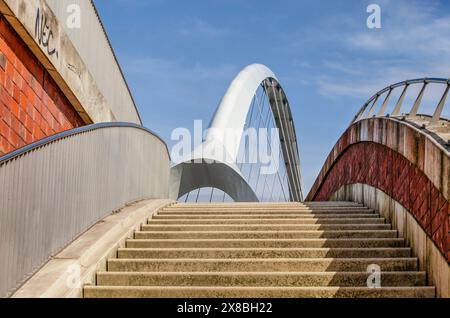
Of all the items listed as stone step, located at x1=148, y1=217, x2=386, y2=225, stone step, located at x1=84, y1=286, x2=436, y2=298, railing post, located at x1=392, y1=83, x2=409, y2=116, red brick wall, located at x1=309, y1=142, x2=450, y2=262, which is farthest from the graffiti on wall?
railing post, located at x1=392, y1=83, x2=409, y2=116

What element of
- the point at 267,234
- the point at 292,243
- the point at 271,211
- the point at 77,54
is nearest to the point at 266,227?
the point at 267,234

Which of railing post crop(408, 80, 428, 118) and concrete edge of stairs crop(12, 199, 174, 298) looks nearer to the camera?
concrete edge of stairs crop(12, 199, 174, 298)

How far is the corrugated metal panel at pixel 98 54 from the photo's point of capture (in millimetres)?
9695

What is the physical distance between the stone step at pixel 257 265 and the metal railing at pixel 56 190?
0.72m

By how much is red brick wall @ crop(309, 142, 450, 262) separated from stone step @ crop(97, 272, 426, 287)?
66 cm

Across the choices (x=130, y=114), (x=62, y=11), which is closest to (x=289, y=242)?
(x=62, y=11)

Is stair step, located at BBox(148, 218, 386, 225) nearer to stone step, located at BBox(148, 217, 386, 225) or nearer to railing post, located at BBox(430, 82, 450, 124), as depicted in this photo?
stone step, located at BBox(148, 217, 386, 225)

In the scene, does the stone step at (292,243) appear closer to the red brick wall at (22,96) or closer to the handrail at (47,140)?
the handrail at (47,140)

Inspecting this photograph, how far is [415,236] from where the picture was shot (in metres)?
7.33

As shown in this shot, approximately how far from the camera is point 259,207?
11062 mm

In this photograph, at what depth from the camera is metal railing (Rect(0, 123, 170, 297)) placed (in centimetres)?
532

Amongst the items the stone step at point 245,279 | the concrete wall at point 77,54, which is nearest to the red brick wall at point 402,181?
the stone step at point 245,279

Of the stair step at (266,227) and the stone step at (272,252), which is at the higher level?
the stair step at (266,227)

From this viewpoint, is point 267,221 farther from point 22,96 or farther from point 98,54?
point 98,54
